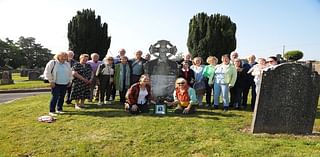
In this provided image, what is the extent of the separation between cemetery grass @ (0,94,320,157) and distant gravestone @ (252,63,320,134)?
35 centimetres

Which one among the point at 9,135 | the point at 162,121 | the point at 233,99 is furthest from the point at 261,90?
the point at 9,135

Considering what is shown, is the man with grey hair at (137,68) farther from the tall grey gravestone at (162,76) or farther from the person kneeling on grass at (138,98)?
the person kneeling on grass at (138,98)

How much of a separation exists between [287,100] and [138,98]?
3806mm

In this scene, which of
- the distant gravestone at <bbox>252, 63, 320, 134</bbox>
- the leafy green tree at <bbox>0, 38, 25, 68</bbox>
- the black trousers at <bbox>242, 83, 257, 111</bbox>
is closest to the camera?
Result: the distant gravestone at <bbox>252, 63, 320, 134</bbox>

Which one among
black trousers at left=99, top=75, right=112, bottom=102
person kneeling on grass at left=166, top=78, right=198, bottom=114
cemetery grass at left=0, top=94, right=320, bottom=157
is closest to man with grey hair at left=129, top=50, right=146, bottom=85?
black trousers at left=99, top=75, right=112, bottom=102

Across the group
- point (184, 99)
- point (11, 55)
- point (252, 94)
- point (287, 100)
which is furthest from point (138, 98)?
point (11, 55)

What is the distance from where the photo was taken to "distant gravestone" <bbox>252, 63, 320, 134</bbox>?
26.8 ft

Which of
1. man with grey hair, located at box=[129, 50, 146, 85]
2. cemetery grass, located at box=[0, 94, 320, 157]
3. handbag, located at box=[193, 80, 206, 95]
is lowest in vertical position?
cemetery grass, located at box=[0, 94, 320, 157]

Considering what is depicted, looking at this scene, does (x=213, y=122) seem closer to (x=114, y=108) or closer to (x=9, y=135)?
(x=114, y=108)

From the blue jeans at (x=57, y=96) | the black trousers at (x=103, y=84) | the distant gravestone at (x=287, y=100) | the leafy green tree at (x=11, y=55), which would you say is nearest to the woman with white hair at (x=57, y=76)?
the blue jeans at (x=57, y=96)

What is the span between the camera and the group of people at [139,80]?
10.1 metres

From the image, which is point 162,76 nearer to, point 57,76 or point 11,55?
point 57,76

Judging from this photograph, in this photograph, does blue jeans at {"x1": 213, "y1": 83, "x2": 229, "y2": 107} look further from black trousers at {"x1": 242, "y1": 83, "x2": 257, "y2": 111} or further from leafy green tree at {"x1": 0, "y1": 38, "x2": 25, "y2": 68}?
leafy green tree at {"x1": 0, "y1": 38, "x2": 25, "y2": 68}

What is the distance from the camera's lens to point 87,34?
106 ft
